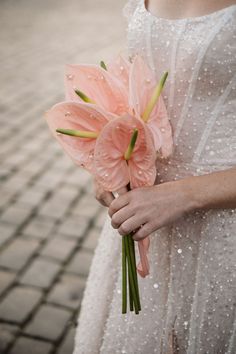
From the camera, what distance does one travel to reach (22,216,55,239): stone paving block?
11.0ft

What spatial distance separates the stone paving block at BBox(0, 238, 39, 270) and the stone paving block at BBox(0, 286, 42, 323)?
22cm

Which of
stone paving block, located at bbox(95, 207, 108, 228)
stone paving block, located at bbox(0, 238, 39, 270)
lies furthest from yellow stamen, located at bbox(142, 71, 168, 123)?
stone paving block, located at bbox(95, 207, 108, 228)

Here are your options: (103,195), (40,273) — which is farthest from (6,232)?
(103,195)

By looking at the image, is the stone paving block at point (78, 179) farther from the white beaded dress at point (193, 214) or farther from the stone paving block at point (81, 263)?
the white beaded dress at point (193, 214)

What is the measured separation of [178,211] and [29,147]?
3.63m

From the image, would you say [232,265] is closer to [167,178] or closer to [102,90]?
[167,178]

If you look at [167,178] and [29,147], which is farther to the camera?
[29,147]

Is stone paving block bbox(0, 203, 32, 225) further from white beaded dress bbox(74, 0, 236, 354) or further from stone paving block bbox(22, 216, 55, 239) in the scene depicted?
white beaded dress bbox(74, 0, 236, 354)

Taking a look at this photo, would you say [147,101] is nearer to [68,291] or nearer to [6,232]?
[68,291]

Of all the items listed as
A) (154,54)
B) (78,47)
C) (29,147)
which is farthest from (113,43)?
(154,54)

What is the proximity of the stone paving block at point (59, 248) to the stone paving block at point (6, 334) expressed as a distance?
638 mm

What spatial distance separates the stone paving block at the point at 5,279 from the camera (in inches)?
112

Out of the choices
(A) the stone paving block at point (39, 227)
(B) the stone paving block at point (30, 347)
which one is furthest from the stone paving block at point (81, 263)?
(B) the stone paving block at point (30, 347)

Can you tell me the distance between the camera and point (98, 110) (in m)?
1.19
